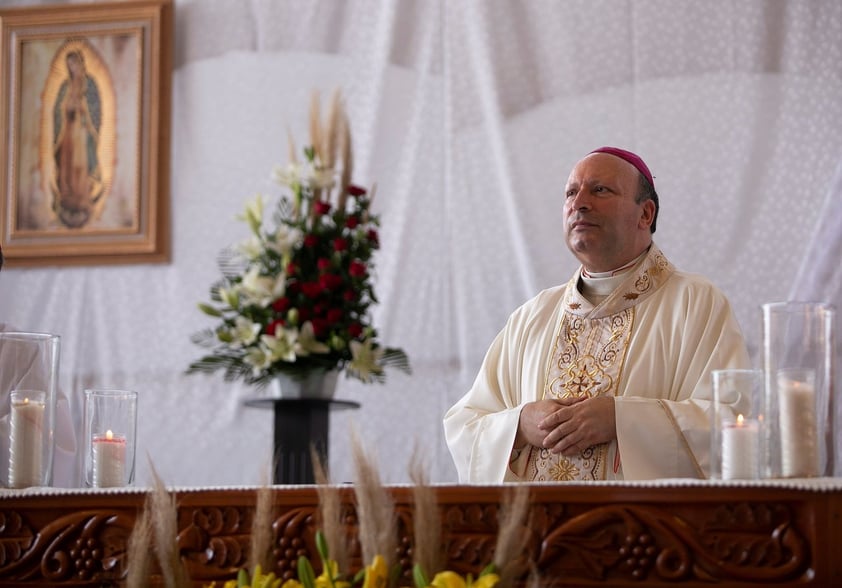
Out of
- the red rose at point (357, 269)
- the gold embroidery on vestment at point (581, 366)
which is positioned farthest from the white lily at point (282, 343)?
the gold embroidery on vestment at point (581, 366)

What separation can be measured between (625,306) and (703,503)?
1.61 m

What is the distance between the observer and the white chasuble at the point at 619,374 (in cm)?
335

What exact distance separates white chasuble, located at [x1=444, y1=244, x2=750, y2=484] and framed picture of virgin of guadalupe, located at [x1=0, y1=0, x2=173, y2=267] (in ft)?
8.17

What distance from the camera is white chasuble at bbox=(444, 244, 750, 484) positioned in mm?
3350

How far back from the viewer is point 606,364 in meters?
3.82

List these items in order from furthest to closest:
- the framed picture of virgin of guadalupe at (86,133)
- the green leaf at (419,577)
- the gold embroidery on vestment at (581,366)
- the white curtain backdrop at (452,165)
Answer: the framed picture of virgin of guadalupe at (86,133), the white curtain backdrop at (452,165), the gold embroidery on vestment at (581,366), the green leaf at (419,577)

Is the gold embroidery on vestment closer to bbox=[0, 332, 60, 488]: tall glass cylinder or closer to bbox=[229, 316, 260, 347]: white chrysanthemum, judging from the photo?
bbox=[229, 316, 260, 347]: white chrysanthemum

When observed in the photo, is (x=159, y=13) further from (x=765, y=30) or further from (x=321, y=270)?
(x=765, y=30)

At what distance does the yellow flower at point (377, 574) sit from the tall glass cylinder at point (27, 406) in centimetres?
157

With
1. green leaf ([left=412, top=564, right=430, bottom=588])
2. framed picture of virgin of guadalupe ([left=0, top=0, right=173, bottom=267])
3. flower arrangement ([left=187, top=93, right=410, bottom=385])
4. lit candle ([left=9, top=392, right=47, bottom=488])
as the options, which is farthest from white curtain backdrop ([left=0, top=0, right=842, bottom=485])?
green leaf ([left=412, top=564, right=430, bottom=588])

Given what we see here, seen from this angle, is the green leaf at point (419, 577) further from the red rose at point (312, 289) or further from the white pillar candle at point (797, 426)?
the red rose at point (312, 289)

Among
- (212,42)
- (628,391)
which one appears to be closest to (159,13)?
(212,42)

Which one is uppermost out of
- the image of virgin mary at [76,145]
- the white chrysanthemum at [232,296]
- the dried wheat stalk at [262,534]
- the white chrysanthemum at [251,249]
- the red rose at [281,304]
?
the image of virgin mary at [76,145]

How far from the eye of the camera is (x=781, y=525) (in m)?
2.30
